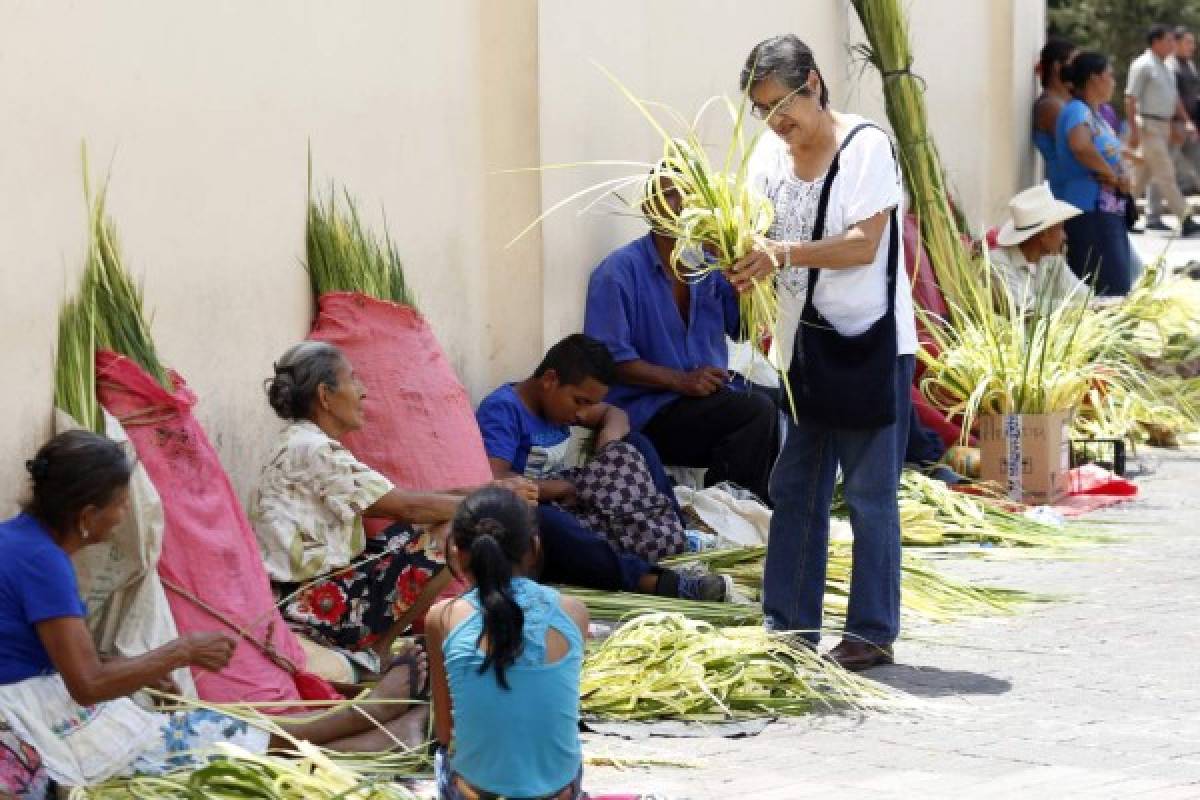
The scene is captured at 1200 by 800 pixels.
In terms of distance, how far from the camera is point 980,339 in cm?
965

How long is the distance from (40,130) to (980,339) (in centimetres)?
494

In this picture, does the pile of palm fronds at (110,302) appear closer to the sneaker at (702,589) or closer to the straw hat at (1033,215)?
the sneaker at (702,589)

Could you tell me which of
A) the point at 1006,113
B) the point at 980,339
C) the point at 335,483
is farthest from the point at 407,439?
the point at 1006,113

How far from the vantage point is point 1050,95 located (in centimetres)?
1341

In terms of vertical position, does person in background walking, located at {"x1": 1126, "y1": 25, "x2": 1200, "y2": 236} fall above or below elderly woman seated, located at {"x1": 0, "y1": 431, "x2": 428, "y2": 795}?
above

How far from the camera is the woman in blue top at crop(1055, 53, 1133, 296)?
40.7 feet

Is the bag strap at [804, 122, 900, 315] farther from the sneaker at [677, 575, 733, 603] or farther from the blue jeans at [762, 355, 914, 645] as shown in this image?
the sneaker at [677, 575, 733, 603]

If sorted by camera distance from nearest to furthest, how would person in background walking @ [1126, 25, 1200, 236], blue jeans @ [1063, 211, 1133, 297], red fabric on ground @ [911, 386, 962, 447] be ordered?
red fabric on ground @ [911, 386, 962, 447]
blue jeans @ [1063, 211, 1133, 297]
person in background walking @ [1126, 25, 1200, 236]

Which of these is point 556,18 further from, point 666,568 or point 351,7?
point 666,568

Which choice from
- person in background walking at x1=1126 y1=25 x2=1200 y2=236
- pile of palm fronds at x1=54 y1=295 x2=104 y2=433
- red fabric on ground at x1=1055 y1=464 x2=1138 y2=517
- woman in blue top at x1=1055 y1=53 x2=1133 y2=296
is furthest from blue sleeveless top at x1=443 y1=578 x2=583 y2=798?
person in background walking at x1=1126 y1=25 x2=1200 y2=236

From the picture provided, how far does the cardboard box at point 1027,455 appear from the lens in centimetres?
918

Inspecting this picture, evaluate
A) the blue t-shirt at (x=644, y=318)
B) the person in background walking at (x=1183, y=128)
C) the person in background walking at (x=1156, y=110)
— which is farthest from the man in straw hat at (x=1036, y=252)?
the person in background walking at (x=1183, y=128)

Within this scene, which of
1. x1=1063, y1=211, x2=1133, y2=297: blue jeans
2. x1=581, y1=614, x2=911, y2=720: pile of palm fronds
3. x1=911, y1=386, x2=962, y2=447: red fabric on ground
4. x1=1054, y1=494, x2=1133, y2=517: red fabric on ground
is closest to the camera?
x1=581, y1=614, x2=911, y2=720: pile of palm fronds

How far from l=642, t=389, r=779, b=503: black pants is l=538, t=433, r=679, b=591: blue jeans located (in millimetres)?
1061
